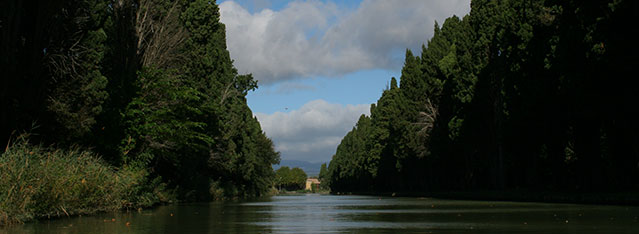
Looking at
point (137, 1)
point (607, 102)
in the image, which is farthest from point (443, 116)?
point (137, 1)

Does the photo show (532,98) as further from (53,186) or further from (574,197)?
(53,186)

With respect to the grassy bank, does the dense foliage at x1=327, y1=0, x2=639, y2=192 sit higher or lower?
higher

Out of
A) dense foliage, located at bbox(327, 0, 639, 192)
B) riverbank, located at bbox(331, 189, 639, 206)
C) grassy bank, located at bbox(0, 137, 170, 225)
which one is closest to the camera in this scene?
grassy bank, located at bbox(0, 137, 170, 225)

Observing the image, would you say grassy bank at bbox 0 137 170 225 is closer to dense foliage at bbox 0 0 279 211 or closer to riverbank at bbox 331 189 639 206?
dense foliage at bbox 0 0 279 211

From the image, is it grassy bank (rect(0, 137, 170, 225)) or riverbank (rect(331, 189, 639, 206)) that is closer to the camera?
grassy bank (rect(0, 137, 170, 225))

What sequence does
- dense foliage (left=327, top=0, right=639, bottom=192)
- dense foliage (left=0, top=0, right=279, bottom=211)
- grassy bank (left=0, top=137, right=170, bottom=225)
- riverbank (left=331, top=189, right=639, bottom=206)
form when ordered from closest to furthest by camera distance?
grassy bank (left=0, top=137, right=170, bottom=225) → dense foliage (left=0, top=0, right=279, bottom=211) → riverbank (left=331, top=189, right=639, bottom=206) → dense foliage (left=327, top=0, right=639, bottom=192)

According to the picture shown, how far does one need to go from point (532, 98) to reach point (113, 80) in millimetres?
20626

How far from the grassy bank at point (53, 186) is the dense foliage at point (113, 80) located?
816mm

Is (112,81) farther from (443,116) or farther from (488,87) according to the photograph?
(443,116)

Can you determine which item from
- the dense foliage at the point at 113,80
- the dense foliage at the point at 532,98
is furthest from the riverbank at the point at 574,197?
the dense foliage at the point at 113,80

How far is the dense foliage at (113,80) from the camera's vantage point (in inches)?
777

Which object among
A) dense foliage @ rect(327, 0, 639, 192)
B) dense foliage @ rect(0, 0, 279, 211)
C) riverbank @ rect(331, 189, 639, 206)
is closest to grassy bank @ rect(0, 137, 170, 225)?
dense foliage @ rect(0, 0, 279, 211)

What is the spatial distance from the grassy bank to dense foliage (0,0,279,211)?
2.68 feet

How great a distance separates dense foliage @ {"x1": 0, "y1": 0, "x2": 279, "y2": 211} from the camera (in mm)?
19734
